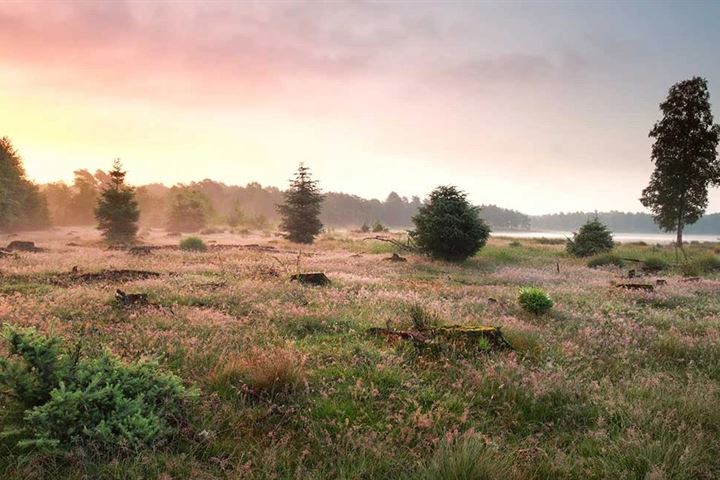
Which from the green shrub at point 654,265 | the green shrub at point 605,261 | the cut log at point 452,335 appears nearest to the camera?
the cut log at point 452,335

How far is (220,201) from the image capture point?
5827 inches

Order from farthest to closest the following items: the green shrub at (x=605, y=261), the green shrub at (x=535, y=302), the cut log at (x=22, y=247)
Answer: the green shrub at (x=605, y=261) < the cut log at (x=22, y=247) < the green shrub at (x=535, y=302)

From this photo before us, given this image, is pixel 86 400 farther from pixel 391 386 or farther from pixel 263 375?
pixel 391 386

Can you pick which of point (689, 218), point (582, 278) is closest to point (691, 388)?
point (582, 278)

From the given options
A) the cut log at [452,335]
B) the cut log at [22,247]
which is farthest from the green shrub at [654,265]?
the cut log at [22,247]

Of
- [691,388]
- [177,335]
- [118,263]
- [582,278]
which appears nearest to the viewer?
[691,388]

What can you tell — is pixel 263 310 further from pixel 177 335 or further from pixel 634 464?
pixel 634 464

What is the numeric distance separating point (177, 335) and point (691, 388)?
8168mm

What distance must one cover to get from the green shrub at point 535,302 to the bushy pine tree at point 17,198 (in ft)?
184

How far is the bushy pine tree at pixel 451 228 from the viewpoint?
2520cm

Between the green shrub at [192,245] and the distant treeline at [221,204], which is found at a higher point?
the distant treeline at [221,204]

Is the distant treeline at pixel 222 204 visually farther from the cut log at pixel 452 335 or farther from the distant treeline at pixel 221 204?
the cut log at pixel 452 335

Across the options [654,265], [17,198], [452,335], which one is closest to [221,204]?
[17,198]

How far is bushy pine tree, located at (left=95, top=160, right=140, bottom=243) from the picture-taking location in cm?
3897
